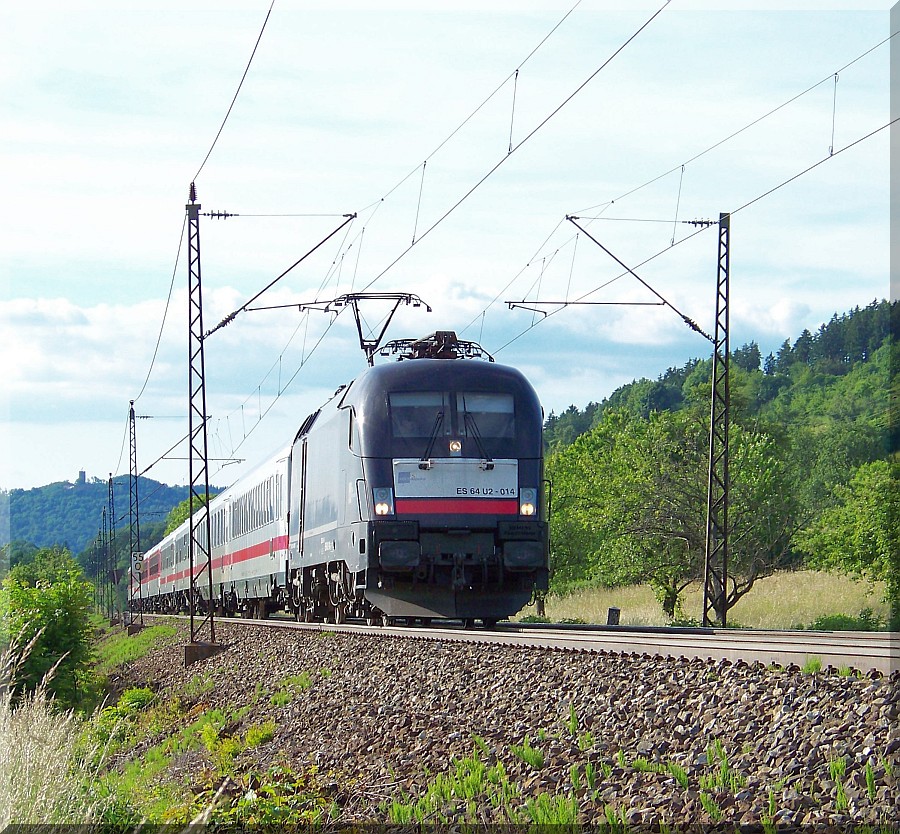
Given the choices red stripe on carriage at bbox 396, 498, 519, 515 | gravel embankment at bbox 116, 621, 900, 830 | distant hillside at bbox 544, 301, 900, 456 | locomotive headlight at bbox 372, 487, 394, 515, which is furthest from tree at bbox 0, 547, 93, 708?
distant hillside at bbox 544, 301, 900, 456

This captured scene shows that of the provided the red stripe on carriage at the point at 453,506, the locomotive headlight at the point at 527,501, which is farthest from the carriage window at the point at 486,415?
the red stripe on carriage at the point at 453,506

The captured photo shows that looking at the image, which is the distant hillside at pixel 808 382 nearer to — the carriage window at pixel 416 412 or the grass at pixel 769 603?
the grass at pixel 769 603

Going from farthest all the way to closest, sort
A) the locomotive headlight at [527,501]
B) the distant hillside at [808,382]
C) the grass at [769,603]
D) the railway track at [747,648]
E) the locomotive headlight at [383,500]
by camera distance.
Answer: the distant hillside at [808,382]
the grass at [769,603]
the locomotive headlight at [527,501]
the locomotive headlight at [383,500]
the railway track at [747,648]

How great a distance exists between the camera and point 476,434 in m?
17.6

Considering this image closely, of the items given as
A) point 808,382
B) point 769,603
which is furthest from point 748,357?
point 769,603

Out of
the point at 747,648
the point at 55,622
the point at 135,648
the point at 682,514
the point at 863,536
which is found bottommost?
the point at 135,648

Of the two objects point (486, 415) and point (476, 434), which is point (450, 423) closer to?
point (476, 434)

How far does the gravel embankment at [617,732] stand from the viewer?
6.52 metres

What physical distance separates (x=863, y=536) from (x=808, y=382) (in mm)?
92062

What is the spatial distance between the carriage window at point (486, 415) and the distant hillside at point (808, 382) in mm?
77645

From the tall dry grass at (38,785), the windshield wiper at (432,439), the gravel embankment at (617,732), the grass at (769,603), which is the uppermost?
the windshield wiper at (432,439)

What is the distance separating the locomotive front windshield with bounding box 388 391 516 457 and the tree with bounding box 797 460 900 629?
20.4 meters

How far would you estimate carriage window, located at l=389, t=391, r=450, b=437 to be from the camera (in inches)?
688

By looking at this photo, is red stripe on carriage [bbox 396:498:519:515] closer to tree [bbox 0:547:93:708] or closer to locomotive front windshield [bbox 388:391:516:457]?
locomotive front windshield [bbox 388:391:516:457]
